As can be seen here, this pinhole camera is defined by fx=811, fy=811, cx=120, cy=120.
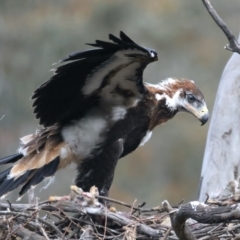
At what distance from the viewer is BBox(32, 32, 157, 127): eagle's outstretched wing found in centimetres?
506

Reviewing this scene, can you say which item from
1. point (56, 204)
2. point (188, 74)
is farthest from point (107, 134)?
point (188, 74)

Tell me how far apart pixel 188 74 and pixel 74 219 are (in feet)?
27.7

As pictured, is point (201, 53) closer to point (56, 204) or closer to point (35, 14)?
point (35, 14)

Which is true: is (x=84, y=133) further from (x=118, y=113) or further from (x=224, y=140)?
(x=224, y=140)

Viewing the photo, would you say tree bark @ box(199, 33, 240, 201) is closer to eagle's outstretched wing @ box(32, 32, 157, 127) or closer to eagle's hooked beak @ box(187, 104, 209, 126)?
eagle's hooked beak @ box(187, 104, 209, 126)

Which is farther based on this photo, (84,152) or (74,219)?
(84,152)

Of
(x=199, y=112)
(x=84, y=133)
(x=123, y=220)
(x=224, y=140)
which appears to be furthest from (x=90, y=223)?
(x=224, y=140)

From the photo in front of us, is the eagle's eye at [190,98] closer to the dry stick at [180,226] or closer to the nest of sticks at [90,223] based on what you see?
the nest of sticks at [90,223]

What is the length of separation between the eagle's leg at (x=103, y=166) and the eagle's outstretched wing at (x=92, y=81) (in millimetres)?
305

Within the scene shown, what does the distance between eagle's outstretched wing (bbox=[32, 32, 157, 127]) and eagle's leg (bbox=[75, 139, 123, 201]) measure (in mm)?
305

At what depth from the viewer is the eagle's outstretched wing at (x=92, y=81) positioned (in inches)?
199

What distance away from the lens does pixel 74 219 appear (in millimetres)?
4910

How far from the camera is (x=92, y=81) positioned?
5422 millimetres

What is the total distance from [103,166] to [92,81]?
602 mm
